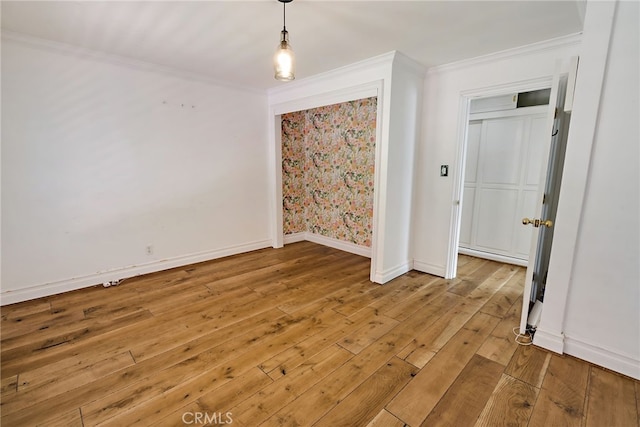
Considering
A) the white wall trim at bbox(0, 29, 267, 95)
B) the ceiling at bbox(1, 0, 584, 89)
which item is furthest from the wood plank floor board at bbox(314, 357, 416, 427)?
the white wall trim at bbox(0, 29, 267, 95)

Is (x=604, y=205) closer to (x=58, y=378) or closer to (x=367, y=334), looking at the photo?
(x=367, y=334)

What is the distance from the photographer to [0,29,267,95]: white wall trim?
8.37 ft

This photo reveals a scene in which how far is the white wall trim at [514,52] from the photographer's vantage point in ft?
8.05

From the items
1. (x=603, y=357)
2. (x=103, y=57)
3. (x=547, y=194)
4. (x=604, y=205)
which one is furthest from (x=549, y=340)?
(x=103, y=57)

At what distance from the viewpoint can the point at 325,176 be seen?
478 centimetres

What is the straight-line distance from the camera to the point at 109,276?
3.20 metres

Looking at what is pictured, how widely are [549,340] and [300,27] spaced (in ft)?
Answer: 9.70

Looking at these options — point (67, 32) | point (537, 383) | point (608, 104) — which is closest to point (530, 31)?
point (608, 104)

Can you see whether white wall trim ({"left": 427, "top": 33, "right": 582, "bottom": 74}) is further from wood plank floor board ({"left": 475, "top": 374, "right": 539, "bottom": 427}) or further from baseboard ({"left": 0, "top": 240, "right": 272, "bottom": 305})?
baseboard ({"left": 0, "top": 240, "right": 272, "bottom": 305})

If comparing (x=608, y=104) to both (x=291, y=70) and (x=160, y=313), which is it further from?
(x=160, y=313)

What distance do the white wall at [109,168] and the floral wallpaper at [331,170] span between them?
894 mm

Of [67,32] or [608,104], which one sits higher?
[67,32]

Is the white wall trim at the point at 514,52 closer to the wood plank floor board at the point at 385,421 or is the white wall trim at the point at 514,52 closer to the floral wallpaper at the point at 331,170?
the floral wallpaper at the point at 331,170

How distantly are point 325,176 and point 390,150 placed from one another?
1831 millimetres
